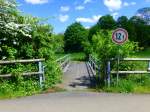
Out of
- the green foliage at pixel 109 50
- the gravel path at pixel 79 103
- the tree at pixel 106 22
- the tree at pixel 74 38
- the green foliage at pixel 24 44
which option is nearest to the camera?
the gravel path at pixel 79 103

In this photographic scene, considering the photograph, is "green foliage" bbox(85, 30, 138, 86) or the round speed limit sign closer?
the round speed limit sign

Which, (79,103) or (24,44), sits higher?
(24,44)

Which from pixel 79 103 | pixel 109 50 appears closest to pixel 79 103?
pixel 79 103

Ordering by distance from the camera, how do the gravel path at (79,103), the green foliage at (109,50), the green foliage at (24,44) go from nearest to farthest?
the gravel path at (79,103), the green foliage at (24,44), the green foliage at (109,50)

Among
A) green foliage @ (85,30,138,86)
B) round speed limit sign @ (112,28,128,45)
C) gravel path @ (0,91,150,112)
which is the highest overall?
round speed limit sign @ (112,28,128,45)

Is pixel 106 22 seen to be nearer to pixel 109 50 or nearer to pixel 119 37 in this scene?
pixel 109 50

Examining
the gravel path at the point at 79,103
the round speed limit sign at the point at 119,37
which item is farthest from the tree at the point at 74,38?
the gravel path at the point at 79,103

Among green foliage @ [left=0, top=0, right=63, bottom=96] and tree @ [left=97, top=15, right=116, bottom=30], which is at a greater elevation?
tree @ [left=97, top=15, right=116, bottom=30]

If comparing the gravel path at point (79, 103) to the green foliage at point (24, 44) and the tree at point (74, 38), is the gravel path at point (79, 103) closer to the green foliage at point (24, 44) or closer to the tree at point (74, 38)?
the green foliage at point (24, 44)

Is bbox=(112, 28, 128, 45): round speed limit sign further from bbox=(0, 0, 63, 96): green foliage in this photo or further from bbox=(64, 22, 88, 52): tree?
bbox=(64, 22, 88, 52): tree

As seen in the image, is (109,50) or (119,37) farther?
(109,50)

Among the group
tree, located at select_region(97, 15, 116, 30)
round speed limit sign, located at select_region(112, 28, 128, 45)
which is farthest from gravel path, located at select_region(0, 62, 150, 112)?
tree, located at select_region(97, 15, 116, 30)

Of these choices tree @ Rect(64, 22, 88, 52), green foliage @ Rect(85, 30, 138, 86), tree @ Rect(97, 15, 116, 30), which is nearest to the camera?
green foliage @ Rect(85, 30, 138, 86)

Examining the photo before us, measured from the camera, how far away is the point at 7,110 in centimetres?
1313
